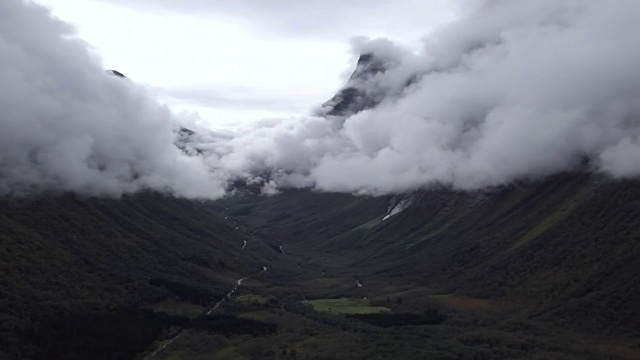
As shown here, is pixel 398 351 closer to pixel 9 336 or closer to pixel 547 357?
pixel 547 357

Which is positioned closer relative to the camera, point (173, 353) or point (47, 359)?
point (47, 359)

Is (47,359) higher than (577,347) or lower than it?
lower

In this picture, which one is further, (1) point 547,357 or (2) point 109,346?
(2) point 109,346

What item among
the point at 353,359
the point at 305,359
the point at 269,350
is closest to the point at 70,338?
the point at 269,350

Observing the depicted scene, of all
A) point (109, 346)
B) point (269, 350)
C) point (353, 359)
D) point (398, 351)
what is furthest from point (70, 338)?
point (398, 351)

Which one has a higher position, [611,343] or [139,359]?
[611,343]

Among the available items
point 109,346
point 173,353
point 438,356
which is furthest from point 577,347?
point 109,346

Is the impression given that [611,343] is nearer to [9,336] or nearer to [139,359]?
[139,359]

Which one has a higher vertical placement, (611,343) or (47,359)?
(611,343)

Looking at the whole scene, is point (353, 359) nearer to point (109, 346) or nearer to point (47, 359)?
point (109, 346)
